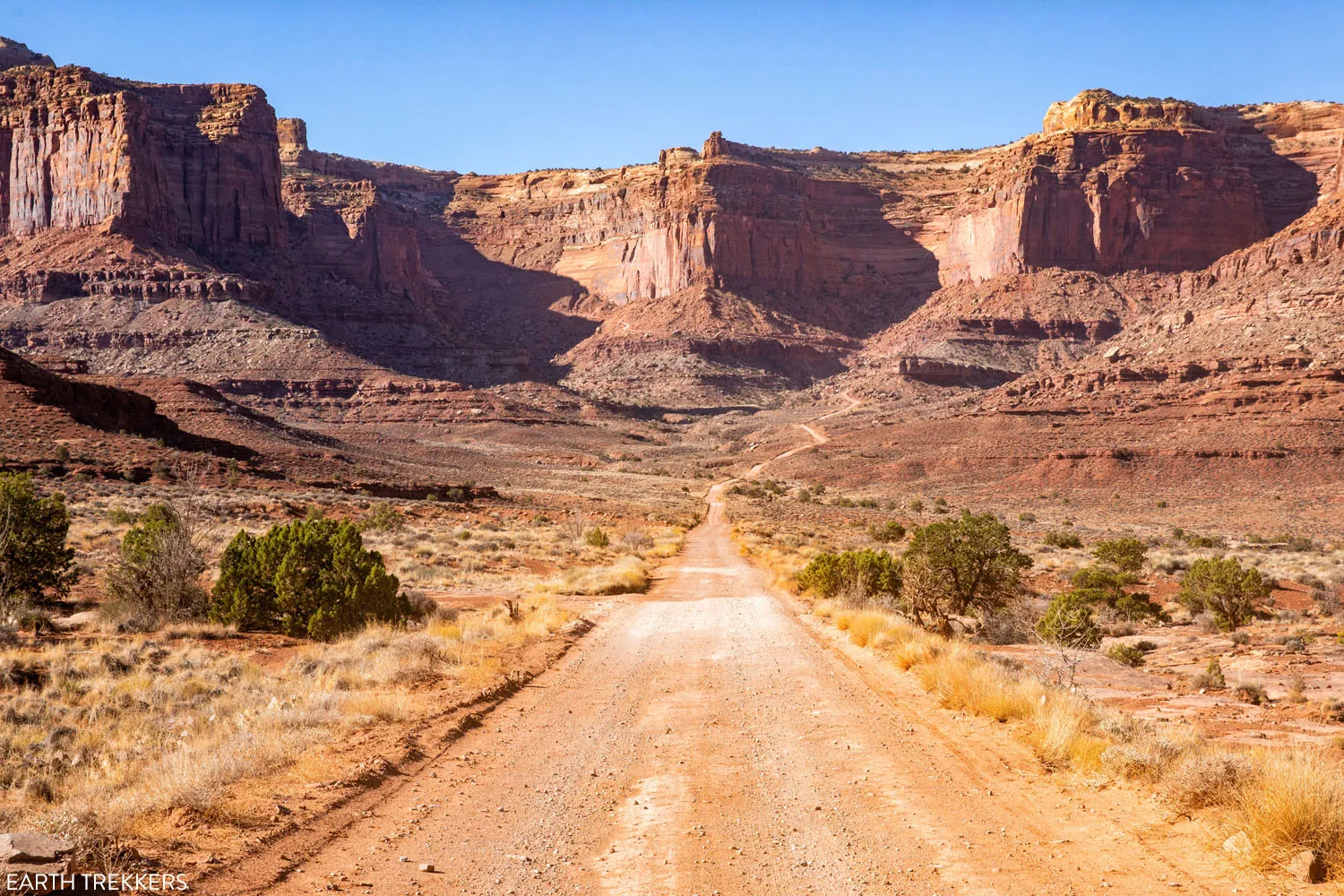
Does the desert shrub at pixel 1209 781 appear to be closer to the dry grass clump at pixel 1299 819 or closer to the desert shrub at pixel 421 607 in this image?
the dry grass clump at pixel 1299 819

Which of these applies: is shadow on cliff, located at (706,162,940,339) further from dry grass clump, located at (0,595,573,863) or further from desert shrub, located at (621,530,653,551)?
dry grass clump, located at (0,595,573,863)

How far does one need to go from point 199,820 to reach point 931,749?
20.7ft

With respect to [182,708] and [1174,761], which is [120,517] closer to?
[182,708]

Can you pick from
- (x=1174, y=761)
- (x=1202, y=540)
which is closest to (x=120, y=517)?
(x=1174, y=761)

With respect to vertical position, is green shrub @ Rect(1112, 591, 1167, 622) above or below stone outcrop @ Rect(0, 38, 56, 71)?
below

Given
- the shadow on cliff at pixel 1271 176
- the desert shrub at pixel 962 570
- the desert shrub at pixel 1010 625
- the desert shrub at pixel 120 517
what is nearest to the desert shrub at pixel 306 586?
the desert shrub at pixel 962 570

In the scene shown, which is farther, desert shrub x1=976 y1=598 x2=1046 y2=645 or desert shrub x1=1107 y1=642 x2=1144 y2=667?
desert shrub x1=976 y1=598 x2=1046 y2=645

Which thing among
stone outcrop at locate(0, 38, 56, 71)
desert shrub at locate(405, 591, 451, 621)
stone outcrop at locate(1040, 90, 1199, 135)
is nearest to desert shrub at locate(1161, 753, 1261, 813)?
desert shrub at locate(405, 591, 451, 621)

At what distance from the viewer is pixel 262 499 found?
41156 mm

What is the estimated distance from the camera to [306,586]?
18141 mm

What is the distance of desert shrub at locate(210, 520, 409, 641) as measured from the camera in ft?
57.8

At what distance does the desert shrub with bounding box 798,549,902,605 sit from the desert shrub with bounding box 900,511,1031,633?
1114 millimetres

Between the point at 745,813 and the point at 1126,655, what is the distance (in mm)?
11731

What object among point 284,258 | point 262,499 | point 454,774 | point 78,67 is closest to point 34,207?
point 78,67
